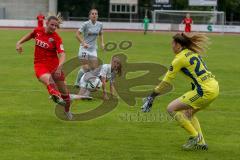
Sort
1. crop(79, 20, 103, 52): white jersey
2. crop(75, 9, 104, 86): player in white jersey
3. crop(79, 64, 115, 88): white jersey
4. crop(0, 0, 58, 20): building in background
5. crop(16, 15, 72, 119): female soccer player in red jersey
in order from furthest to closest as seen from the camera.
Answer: crop(0, 0, 58, 20): building in background < crop(79, 20, 103, 52): white jersey < crop(75, 9, 104, 86): player in white jersey < crop(79, 64, 115, 88): white jersey < crop(16, 15, 72, 119): female soccer player in red jersey

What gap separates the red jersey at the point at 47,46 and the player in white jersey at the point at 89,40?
3.85 metres

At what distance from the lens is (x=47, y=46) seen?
36.1 feet

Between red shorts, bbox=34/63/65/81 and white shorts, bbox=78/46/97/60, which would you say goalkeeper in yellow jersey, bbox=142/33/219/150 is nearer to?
red shorts, bbox=34/63/65/81

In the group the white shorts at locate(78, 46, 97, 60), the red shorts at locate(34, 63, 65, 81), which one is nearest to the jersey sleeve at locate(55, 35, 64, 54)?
the red shorts at locate(34, 63, 65, 81)

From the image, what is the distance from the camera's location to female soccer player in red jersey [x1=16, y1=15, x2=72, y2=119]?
35.5 ft

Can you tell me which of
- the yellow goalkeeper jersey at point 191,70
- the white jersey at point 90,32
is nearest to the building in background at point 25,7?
the white jersey at point 90,32

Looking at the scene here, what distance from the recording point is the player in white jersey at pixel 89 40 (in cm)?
1512

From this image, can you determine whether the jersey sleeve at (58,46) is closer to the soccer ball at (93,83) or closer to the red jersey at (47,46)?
the red jersey at (47,46)

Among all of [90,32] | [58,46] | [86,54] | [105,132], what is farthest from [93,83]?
[105,132]

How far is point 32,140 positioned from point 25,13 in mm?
66718

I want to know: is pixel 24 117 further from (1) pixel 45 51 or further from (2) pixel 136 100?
(2) pixel 136 100

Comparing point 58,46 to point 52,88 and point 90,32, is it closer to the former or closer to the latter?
point 52,88

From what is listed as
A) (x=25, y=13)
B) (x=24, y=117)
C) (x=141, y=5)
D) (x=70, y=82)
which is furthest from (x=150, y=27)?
(x=24, y=117)

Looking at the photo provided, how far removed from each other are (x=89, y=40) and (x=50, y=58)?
14.5 feet
